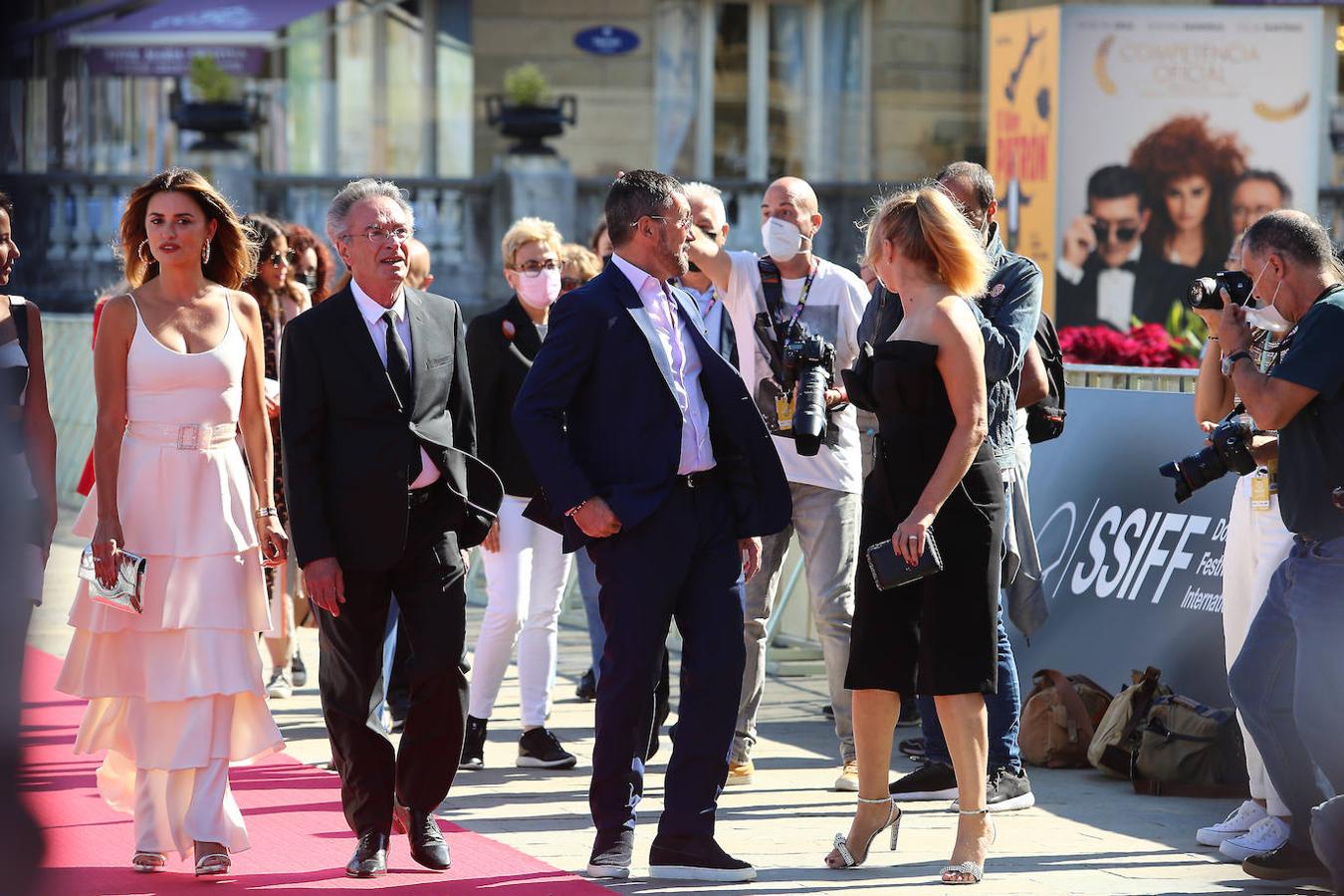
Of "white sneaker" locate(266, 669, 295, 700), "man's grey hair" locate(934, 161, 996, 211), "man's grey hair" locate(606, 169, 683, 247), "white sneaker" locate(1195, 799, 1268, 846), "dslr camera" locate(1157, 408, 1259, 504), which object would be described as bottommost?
"white sneaker" locate(266, 669, 295, 700)

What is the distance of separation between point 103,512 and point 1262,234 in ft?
11.6

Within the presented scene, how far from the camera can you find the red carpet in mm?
5875

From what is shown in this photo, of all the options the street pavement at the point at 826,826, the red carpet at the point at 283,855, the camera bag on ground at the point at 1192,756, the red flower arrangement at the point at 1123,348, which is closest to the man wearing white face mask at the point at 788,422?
the street pavement at the point at 826,826

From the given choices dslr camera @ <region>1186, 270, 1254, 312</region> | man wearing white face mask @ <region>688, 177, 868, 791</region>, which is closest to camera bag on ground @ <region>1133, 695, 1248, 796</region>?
man wearing white face mask @ <region>688, 177, 868, 791</region>

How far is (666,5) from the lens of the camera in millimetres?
29594

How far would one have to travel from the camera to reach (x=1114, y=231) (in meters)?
19.1

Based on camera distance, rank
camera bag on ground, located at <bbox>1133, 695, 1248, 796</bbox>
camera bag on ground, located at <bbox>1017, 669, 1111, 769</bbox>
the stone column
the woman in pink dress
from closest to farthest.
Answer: the woman in pink dress
camera bag on ground, located at <bbox>1133, 695, 1248, 796</bbox>
camera bag on ground, located at <bbox>1017, 669, 1111, 769</bbox>
the stone column

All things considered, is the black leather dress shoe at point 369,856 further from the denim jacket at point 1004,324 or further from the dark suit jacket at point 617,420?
the denim jacket at point 1004,324

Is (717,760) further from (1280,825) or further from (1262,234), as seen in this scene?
(1262,234)

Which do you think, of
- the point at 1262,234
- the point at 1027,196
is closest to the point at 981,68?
the point at 1027,196

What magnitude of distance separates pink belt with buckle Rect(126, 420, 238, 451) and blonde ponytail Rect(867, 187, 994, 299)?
84.2 inches

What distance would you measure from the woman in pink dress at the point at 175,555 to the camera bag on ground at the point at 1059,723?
3143 mm

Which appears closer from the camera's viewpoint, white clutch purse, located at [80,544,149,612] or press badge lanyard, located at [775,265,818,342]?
white clutch purse, located at [80,544,149,612]

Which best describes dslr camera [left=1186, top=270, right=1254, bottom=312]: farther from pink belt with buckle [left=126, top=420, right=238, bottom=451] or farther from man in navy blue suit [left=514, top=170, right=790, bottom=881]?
pink belt with buckle [left=126, top=420, right=238, bottom=451]
